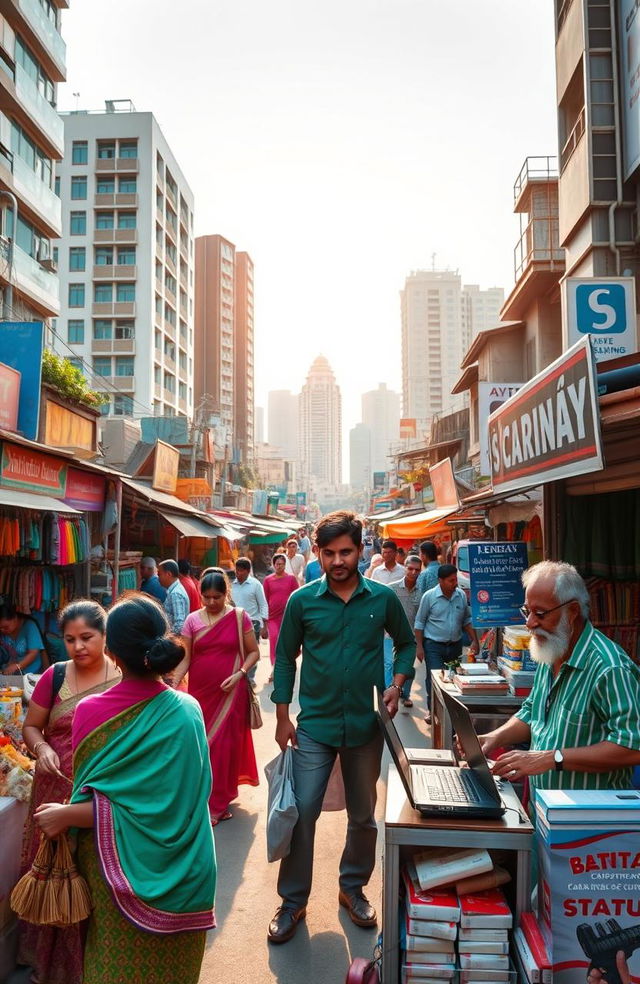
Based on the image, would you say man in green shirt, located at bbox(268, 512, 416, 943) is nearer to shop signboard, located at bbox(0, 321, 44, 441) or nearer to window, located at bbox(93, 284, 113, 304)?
shop signboard, located at bbox(0, 321, 44, 441)

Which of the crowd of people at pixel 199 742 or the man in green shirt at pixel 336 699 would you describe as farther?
the man in green shirt at pixel 336 699

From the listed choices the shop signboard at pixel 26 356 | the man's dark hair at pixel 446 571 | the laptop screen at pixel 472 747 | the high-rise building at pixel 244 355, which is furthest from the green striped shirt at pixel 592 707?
the high-rise building at pixel 244 355

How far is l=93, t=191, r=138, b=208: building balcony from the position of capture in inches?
1772

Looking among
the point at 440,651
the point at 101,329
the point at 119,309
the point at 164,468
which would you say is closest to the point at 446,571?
the point at 440,651

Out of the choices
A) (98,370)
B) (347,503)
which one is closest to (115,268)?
(98,370)

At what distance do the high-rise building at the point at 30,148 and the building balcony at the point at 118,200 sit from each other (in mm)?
22848

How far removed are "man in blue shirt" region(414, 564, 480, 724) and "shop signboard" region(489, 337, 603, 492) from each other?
2.41 meters

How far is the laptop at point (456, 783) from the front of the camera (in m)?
2.12

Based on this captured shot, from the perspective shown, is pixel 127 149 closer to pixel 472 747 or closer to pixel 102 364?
pixel 102 364

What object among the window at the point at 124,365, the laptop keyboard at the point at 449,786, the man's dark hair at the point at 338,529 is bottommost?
the laptop keyboard at the point at 449,786

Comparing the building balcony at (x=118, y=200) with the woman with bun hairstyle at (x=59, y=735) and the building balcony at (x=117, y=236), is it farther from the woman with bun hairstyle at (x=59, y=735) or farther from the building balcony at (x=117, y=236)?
the woman with bun hairstyle at (x=59, y=735)

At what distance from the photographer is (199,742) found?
2178 mm

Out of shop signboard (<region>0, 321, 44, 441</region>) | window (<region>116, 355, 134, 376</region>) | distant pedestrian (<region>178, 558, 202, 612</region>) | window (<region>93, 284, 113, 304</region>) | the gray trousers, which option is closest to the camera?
the gray trousers

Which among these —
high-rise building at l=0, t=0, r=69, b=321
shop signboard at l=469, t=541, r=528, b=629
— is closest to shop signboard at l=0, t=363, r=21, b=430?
shop signboard at l=469, t=541, r=528, b=629
